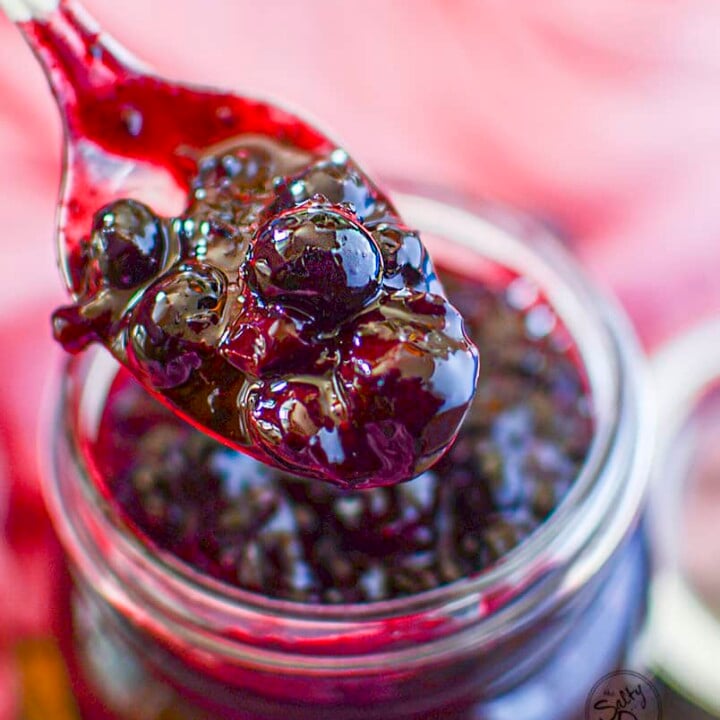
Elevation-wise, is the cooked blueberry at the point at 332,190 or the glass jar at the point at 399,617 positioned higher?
the cooked blueberry at the point at 332,190

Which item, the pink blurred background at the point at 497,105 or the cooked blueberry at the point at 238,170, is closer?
the cooked blueberry at the point at 238,170

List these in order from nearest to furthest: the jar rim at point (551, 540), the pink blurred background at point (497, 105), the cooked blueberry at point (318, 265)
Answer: the cooked blueberry at point (318, 265)
the jar rim at point (551, 540)
the pink blurred background at point (497, 105)

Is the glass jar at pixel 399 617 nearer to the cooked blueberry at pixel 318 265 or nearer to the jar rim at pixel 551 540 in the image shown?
the jar rim at pixel 551 540

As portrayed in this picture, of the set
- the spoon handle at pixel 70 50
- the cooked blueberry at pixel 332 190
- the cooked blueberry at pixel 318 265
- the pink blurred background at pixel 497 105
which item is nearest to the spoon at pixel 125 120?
the spoon handle at pixel 70 50

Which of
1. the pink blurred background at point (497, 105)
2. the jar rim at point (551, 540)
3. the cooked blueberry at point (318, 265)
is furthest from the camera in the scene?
the pink blurred background at point (497, 105)

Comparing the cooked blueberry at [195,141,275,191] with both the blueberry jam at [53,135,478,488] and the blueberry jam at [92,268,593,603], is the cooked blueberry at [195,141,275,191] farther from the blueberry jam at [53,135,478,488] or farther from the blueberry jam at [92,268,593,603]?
the blueberry jam at [92,268,593,603]

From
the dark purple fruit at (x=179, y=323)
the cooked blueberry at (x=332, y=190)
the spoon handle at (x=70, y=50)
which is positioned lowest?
the dark purple fruit at (x=179, y=323)

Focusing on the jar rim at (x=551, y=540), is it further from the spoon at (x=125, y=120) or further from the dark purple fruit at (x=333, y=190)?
the dark purple fruit at (x=333, y=190)

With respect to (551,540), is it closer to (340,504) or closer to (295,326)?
(340,504)

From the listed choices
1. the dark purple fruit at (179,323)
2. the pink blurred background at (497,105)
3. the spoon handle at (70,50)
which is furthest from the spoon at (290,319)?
the pink blurred background at (497,105)
